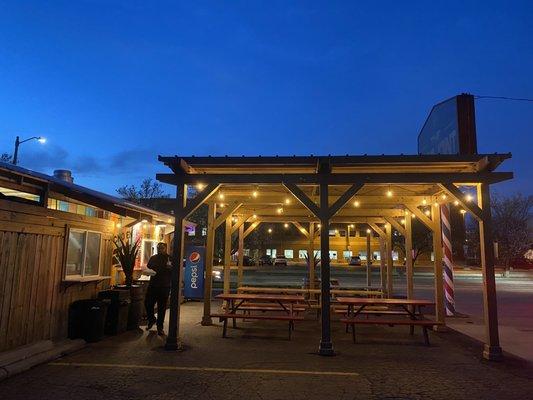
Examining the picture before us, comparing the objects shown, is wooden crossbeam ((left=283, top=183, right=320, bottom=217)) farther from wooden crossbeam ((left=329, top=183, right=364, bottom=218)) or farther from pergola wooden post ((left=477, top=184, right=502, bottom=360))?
pergola wooden post ((left=477, top=184, right=502, bottom=360))

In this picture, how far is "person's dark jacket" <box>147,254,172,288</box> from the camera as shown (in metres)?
9.09

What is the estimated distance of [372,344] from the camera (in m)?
8.14

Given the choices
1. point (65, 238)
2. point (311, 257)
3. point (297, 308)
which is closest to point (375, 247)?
point (311, 257)

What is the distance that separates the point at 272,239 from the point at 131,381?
56.0 meters

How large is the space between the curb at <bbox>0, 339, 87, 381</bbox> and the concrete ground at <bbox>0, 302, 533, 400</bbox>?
150 mm

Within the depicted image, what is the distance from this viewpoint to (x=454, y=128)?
14297 millimetres

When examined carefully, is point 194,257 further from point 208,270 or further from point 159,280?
point 159,280

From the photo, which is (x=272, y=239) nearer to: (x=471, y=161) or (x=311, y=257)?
(x=311, y=257)

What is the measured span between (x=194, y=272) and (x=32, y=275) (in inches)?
312

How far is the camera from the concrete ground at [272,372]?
5203 mm

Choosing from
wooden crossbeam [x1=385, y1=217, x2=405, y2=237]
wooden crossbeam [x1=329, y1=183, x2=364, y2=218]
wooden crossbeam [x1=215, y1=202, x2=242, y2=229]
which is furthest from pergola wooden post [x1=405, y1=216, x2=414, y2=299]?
wooden crossbeam [x1=215, y1=202, x2=242, y2=229]

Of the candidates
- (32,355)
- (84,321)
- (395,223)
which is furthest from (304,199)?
(395,223)

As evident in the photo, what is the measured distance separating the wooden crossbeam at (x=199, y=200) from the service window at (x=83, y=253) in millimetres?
2267

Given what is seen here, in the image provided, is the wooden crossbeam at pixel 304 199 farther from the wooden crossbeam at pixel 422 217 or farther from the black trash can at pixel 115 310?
the black trash can at pixel 115 310
